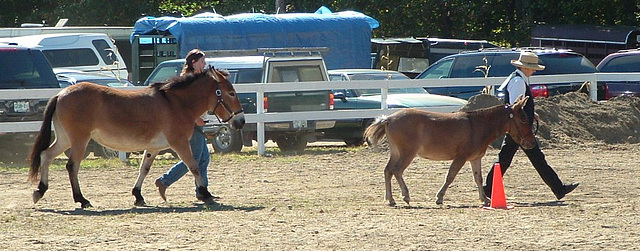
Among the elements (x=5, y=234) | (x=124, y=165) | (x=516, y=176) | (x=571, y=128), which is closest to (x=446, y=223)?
(x=5, y=234)

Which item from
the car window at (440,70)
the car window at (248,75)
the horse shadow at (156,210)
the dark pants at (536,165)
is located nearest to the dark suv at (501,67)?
the car window at (440,70)

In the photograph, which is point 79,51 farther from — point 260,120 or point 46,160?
point 46,160

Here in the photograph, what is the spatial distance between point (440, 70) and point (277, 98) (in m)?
5.63

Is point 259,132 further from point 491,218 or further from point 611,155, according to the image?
point 491,218

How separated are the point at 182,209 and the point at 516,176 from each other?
5301 mm

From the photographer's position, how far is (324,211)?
11.2 metres

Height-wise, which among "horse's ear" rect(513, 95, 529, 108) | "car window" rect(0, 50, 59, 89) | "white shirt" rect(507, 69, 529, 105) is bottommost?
"car window" rect(0, 50, 59, 89)

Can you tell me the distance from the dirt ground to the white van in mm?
10156

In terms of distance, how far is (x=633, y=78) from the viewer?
70.9ft

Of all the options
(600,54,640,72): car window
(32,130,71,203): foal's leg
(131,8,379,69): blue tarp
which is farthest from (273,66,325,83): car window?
(32,130,71,203): foal's leg

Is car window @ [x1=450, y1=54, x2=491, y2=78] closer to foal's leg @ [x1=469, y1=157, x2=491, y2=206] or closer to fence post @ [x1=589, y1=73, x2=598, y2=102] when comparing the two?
fence post @ [x1=589, y1=73, x2=598, y2=102]

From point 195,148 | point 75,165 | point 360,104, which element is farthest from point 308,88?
point 75,165

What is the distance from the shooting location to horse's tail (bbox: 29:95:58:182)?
11.5m

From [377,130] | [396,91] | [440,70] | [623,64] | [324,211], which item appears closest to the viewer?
[324,211]
